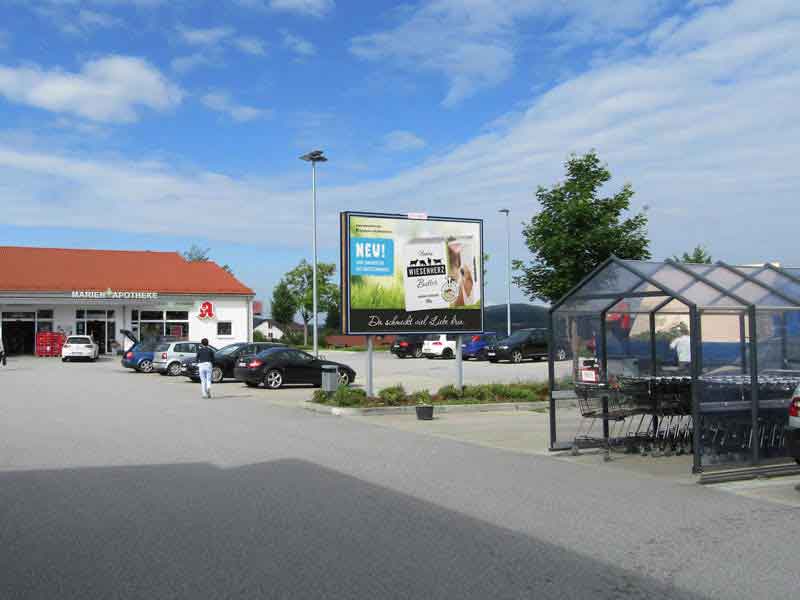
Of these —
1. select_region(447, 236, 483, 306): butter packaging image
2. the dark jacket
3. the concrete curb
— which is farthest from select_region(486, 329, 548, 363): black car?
the dark jacket

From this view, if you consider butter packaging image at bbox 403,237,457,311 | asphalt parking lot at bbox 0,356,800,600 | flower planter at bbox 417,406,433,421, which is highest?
butter packaging image at bbox 403,237,457,311

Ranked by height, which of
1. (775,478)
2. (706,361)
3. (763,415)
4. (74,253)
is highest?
(74,253)

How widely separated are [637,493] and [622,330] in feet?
15.2

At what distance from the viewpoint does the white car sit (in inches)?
1721

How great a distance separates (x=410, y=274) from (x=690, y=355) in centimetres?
1013

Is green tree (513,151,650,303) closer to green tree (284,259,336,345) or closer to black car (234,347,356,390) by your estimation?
black car (234,347,356,390)

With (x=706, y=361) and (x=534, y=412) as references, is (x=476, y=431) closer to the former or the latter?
(x=534, y=412)

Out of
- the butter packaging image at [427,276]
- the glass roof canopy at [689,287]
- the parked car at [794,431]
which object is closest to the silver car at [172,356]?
the butter packaging image at [427,276]

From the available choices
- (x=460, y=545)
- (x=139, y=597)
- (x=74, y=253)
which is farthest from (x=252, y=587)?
(x=74, y=253)

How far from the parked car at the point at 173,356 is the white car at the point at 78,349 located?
→ 1294 centimetres

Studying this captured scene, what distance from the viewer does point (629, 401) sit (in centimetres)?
1222

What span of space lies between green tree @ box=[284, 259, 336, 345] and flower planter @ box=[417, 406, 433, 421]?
63644 mm

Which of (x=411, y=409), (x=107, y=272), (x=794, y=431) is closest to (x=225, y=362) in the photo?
(x=411, y=409)

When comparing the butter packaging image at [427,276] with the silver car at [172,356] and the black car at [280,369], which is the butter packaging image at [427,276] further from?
the silver car at [172,356]
